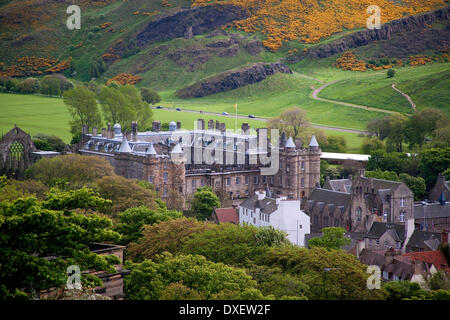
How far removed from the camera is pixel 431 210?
90.8 meters

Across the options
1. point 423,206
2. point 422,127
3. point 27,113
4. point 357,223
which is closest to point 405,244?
point 357,223

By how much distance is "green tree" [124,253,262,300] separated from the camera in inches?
1780

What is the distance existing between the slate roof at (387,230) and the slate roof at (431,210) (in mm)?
10946

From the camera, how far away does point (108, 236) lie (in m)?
39.1

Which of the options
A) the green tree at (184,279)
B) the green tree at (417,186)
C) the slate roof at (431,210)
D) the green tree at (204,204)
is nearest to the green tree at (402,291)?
the green tree at (184,279)

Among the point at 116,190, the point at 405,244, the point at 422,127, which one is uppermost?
the point at 422,127

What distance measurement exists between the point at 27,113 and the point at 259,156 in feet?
271

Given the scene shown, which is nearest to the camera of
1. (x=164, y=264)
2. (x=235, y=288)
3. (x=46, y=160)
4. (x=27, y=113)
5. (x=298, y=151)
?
(x=235, y=288)

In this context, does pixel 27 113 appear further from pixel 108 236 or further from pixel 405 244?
pixel 108 236

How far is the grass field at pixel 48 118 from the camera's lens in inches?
6393

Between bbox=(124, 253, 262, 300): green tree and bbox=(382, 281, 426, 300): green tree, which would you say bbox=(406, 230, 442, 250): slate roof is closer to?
bbox=(382, 281, 426, 300): green tree

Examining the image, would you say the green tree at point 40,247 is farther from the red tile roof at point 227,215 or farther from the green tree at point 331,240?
the red tile roof at point 227,215

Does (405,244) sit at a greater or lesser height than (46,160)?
lesser
